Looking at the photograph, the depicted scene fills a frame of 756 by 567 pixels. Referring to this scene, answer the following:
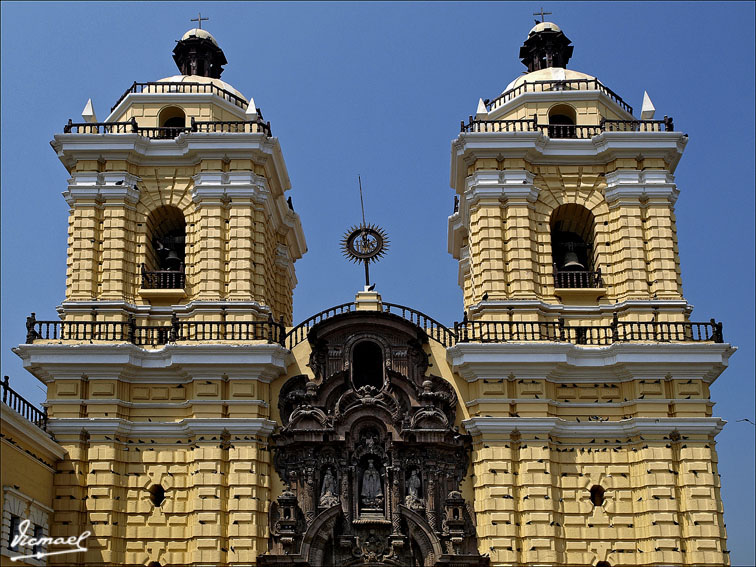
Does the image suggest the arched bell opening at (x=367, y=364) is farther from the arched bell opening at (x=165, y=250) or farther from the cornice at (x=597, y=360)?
the arched bell opening at (x=165, y=250)

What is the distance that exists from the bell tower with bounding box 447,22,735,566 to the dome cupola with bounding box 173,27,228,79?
30.3 ft

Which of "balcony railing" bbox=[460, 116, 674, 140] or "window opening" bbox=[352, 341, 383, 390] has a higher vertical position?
"balcony railing" bbox=[460, 116, 674, 140]

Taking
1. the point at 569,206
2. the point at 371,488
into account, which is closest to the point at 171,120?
the point at 569,206

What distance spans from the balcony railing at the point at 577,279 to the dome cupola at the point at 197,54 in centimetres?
1331

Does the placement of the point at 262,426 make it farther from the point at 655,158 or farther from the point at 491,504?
the point at 655,158

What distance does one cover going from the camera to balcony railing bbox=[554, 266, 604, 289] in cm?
3134

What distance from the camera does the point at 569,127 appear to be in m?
32.5

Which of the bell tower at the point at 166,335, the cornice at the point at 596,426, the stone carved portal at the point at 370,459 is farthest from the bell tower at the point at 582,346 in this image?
the bell tower at the point at 166,335


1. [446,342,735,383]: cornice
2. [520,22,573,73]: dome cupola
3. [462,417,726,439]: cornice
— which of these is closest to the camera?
[462,417,726,439]: cornice

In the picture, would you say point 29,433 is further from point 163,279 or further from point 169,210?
point 169,210

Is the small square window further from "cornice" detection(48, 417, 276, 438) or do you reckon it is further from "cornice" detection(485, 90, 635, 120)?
"cornice" detection(485, 90, 635, 120)

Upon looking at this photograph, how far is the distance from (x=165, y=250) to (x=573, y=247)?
11.7 m

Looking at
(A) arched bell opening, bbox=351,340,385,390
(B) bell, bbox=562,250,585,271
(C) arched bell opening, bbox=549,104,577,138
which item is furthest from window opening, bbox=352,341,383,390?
(C) arched bell opening, bbox=549,104,577,138

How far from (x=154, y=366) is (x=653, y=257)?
44.7 feet
